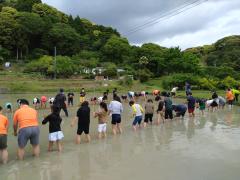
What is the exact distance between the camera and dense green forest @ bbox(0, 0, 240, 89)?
6197cm

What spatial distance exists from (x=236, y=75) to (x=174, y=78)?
35.2 ft

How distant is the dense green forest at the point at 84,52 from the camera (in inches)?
2440

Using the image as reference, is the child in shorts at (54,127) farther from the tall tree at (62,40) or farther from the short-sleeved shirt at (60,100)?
the tall tree at (62,40)

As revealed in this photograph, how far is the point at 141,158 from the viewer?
10.5 metres

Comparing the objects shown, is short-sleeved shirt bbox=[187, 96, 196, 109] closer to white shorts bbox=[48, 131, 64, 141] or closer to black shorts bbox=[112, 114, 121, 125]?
black shorts bbox=[112, 114, 121, 125]

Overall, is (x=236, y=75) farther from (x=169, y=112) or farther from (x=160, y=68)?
(x=169, y=112)

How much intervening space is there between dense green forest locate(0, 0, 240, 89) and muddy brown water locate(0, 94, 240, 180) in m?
41.6

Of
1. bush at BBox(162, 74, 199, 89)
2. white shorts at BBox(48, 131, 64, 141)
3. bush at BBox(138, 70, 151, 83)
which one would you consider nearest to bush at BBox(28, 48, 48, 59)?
Result: bush at BBox(138, 70, 151, 83)

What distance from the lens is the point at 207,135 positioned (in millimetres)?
14281

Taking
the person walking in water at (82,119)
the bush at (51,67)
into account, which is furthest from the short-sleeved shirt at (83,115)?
the bush at (51,67)

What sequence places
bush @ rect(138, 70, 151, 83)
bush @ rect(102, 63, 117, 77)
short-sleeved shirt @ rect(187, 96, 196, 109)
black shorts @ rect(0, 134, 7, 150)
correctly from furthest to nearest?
bush @ rect(138, 70, 151, 83)
bush @ rect(102, 63, 117, 77)
short-sleeved shirt @ rect(187, 96, 196, 109)
black shorts @ rect(0, 134, 7, 150)

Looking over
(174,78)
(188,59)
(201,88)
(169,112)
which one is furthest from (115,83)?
(169,112)

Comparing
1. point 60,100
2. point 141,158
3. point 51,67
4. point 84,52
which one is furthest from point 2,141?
point 84,52

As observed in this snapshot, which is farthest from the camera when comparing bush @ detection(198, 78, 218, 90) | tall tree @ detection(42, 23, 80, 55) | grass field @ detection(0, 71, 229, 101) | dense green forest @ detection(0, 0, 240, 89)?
tall tree @ detection(42, 23, 80, 55)
